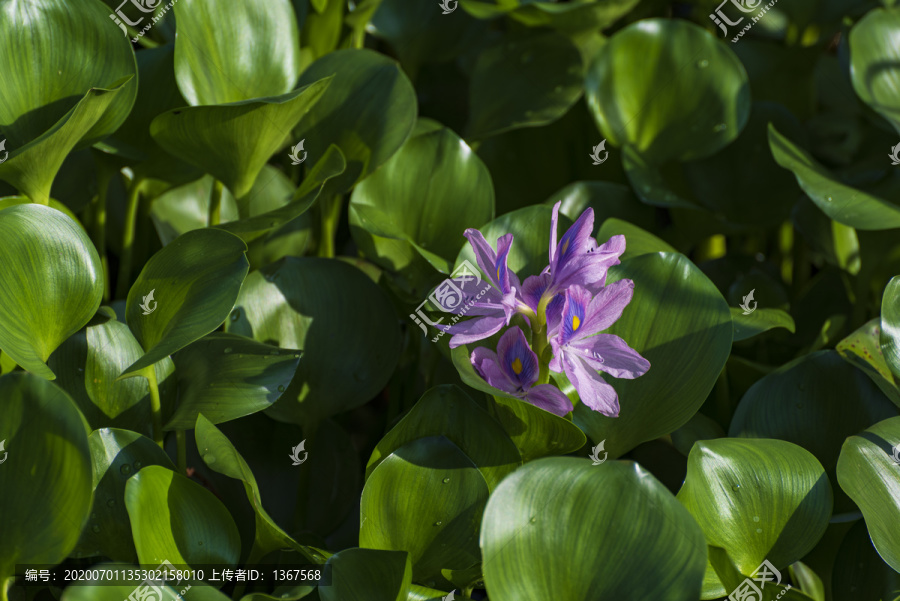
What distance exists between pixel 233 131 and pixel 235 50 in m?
0.16

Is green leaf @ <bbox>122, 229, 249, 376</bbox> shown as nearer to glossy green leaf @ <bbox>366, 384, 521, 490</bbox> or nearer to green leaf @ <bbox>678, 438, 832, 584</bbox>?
glossy green leaf @ <bbox>366, 384, 521, 490</bbox>


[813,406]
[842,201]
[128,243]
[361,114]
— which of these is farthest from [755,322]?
[128,243]

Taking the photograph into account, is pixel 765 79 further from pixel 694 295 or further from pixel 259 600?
A: pixel 259 600

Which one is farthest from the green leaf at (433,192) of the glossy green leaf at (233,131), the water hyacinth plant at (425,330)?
the glossy green leaf at (233,131)

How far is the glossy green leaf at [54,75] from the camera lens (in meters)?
0.74

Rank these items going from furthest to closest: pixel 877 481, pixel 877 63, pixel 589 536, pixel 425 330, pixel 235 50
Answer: pixel 877 63 < pixel 235 50 < pixel 425 330 < pixel 877 481 < pixel 589 536

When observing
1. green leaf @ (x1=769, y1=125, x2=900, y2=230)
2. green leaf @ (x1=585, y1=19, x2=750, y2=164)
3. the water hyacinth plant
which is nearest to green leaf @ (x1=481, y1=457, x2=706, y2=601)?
the water hyacinth plant

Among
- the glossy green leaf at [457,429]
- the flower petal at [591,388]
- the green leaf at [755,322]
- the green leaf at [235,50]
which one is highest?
the green leaf at [235,50]

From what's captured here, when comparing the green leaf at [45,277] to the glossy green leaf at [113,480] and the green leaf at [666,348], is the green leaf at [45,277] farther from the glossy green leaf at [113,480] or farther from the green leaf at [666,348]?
the green leaf at [666,348]

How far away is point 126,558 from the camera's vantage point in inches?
26.0

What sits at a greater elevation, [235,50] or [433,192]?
[235,50]

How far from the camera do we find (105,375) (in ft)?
2.29

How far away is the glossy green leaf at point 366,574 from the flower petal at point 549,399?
145 mm

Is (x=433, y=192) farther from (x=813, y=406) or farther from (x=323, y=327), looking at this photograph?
(x=813, y=406)
